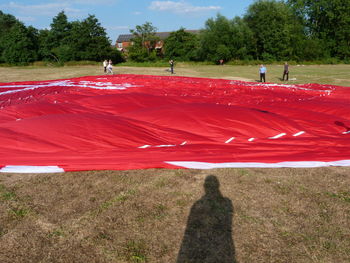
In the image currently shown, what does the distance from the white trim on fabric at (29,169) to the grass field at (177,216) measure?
0.33ft

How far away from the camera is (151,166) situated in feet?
14.3

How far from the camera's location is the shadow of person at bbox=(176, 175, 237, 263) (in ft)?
8.74

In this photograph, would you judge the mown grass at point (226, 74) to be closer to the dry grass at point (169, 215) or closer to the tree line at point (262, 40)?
the dry grass at point (169, 215)

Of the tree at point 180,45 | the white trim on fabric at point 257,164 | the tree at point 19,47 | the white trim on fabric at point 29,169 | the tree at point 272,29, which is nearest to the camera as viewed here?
the white trim on fabric at point 29,169

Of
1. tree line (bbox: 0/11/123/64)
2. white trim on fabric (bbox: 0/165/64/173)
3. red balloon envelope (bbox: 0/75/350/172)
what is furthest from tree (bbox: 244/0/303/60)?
white trim on fabric (bbox: 0/165/64/173)

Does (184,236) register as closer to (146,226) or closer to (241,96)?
Result: (146,226)

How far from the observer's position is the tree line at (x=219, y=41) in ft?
149

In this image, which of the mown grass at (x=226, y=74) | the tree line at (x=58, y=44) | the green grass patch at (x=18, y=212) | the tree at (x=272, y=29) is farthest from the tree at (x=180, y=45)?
the green grass patch at (x=18, y=212)

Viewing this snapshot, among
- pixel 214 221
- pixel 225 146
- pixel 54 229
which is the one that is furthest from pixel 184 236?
pixel 225 146

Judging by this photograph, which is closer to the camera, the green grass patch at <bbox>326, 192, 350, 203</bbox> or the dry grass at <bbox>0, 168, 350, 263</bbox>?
the dry grass at <bbox>0, 168, 350, 263</bbox>

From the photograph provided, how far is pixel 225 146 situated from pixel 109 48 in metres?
45.6

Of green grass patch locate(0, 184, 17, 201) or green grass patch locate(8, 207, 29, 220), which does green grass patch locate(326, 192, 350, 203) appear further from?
green grass patch locate(0, 184, 17, 201)

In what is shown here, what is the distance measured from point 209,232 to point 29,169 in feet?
9.14

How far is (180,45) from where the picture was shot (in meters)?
51.6
